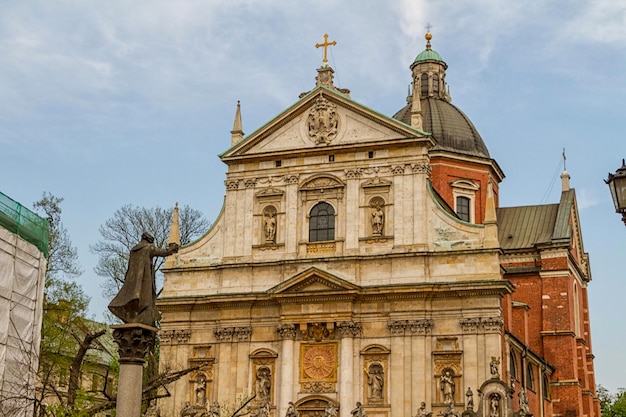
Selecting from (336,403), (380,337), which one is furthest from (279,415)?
(380,337)

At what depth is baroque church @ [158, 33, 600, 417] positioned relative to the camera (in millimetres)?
37281

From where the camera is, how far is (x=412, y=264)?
38.3 meters

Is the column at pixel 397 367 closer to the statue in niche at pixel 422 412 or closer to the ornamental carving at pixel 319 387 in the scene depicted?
the statue in niche at pixel 422 412

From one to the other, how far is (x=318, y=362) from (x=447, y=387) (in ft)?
17.6

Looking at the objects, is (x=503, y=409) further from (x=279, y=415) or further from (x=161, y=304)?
(x=161, y=304)

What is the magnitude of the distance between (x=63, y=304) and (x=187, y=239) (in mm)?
A: 10610

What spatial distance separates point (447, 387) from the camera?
36.6 metres

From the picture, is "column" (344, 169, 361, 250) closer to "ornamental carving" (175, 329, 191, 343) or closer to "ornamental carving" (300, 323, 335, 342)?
"ornamental carving" (300, 323, 335, 342)

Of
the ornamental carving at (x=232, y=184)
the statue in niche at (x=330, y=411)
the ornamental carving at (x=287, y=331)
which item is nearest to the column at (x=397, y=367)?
the statue in niche at (x=330, y=411)

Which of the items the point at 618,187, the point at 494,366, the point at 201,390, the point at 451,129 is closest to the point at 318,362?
the point at 201,390

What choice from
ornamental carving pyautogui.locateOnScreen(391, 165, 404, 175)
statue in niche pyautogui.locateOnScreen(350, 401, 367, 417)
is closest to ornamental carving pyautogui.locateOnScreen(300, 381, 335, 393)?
statue in niche pyautogui.locateOnScreen(350, 401, 367, 417)

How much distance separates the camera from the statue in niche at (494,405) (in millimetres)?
33469

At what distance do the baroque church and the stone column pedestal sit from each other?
20.1 m

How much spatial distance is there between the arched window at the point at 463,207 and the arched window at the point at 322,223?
11.4 meters
